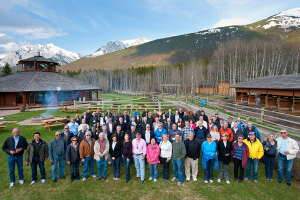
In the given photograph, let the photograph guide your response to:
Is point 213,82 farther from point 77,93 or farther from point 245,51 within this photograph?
point 77,93

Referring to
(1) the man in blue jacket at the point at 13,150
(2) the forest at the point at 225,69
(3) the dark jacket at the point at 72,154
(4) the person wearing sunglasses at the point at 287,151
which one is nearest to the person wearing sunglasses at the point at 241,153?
(4) the person wearing sunglasses at the point at 287,151

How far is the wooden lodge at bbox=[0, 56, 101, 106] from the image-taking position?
21.4 metres

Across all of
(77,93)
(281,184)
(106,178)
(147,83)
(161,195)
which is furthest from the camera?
(147,83)

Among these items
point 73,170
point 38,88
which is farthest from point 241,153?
point 38,88

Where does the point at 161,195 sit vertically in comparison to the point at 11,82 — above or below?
below

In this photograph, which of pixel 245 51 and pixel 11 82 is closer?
pixel 11 82

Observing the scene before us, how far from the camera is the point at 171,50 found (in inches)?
4931

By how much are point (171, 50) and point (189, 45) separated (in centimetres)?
1549

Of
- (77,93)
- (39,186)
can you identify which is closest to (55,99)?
(77,93)

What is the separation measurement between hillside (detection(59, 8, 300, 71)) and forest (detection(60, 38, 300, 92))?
3359cm

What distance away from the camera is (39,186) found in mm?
4641

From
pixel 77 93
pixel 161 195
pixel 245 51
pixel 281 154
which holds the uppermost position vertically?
pixel 245 51

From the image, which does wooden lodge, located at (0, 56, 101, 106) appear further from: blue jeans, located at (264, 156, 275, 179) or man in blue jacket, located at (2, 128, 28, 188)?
blue jeans, located at (264, 156, 275, 179)

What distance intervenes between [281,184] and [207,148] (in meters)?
2.41
